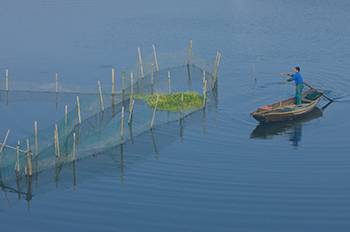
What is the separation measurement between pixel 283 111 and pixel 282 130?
0.82 metres

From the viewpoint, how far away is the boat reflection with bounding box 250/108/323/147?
24594mm

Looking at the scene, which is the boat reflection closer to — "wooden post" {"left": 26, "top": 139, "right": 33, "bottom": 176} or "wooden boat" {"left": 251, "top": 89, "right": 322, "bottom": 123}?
"wooden boat" {"left": 251, "top": 89, "right": 322, "bottom": 123}

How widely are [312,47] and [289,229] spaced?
28076 millimetres

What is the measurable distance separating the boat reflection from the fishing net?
3.26m

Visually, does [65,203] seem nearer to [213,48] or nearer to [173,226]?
[173,226]

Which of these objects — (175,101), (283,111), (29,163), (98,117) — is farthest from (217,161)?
(29,163)

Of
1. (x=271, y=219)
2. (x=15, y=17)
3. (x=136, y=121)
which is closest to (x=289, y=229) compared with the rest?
(x=271, y=219)

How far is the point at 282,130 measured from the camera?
2534cm

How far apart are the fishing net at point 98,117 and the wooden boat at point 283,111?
3.13 m

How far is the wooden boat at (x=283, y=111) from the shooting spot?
25.2 m

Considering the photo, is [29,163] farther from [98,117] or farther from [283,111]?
[283,111]

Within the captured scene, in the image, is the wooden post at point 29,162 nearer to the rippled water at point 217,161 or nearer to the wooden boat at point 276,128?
the rippled water at point 217,161

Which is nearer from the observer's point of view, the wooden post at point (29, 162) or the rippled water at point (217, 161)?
the rippled water at point (217, 161)

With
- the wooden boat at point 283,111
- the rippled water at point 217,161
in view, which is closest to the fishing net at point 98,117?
the rippled water at point 217,161
